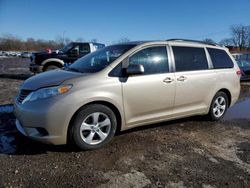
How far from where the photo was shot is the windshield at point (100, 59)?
14.6ft

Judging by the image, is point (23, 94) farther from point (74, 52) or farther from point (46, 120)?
point (74, 52)

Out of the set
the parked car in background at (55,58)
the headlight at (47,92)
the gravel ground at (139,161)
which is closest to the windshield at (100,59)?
the headlight at (47,92)

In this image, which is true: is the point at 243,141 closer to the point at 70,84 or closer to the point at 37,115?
the point at 70,84

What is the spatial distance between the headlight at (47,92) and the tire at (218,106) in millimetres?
3345

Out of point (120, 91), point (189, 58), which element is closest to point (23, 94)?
point (120, 91)

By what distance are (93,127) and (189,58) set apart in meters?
2.47

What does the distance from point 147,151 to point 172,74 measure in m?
1.55

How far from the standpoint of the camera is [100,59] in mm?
4785

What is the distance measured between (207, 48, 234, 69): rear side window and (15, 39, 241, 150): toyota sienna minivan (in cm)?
2

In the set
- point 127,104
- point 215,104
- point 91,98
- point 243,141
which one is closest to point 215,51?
point 215,104

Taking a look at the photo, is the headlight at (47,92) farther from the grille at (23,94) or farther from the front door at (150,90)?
the front door at (150,90)

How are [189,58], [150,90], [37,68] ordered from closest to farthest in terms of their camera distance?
→ [150,90] < [189,58] < [37,68]

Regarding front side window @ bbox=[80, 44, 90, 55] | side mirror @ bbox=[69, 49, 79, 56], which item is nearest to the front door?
side mirror @ bbox=[69, 49, 79, 56]

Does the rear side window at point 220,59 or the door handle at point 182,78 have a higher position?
the rear side window at point 220,59
